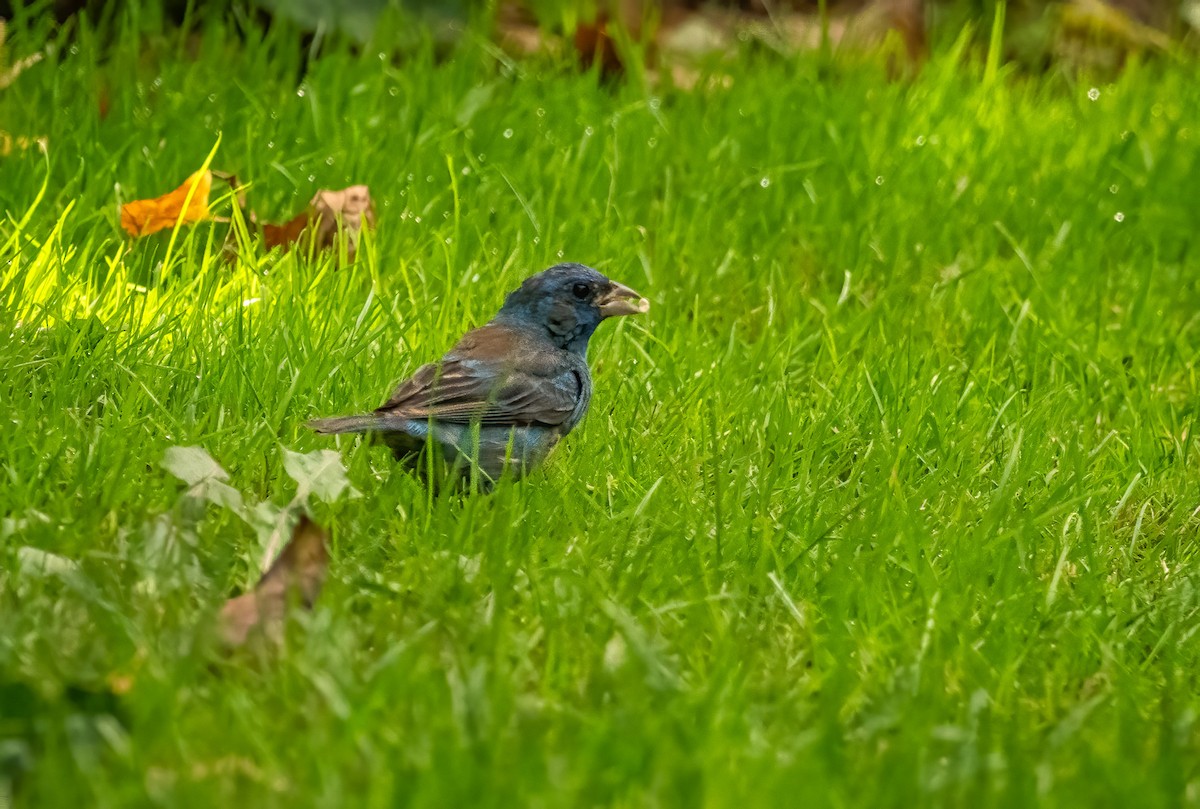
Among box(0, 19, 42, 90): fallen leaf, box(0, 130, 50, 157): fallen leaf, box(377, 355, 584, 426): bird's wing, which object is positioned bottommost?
box(0, 130, 50, 157): fallen leaf

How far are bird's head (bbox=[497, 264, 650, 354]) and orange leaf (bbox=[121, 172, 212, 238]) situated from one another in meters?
1.12

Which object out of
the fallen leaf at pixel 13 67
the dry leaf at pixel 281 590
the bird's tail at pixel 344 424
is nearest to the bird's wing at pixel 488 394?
the bird's tail at pixel 344 424

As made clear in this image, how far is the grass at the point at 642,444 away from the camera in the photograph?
228 cm

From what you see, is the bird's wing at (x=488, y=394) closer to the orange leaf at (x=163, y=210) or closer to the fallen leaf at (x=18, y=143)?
the orange leaf at (x=163, y=210)

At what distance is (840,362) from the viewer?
4.33m

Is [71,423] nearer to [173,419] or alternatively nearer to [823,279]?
[173,419]

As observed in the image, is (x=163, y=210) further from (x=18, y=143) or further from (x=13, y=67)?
(x=13, y=67)

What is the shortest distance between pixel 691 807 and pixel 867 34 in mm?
5219

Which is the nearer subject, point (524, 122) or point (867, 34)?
point (524, 122)

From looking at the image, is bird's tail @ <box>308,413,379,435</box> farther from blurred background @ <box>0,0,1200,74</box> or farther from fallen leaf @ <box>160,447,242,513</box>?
blurred background @ <box>0,0,1200,74</box>

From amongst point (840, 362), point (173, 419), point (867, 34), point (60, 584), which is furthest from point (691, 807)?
point (867, 34)

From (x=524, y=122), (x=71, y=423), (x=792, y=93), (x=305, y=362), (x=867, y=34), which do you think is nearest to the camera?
(x=71, y=423)

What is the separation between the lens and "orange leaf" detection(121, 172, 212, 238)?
4.40 metres

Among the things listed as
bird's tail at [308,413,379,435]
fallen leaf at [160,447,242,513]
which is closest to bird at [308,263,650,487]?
bird's tail at [308,413,379,435]
